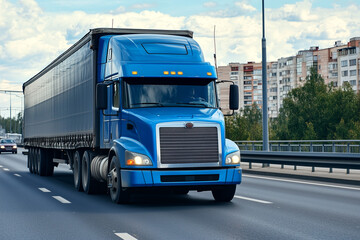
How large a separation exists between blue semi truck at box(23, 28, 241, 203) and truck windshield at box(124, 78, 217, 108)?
0.02 metres

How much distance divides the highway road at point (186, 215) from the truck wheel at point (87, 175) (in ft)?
0.76

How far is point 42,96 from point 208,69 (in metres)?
11.3

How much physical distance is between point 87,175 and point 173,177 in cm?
379

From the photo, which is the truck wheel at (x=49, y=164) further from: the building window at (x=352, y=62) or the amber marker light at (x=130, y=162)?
the building window at (x=352, y=62)

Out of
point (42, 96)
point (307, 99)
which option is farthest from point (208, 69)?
point (307, 99)

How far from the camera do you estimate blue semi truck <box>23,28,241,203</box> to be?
40.5 ft

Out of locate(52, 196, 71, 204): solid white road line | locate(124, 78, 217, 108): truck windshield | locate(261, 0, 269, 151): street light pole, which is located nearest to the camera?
locate(124, 78, 217, 108): truck windshield

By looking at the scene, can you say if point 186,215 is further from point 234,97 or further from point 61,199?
point 61,199

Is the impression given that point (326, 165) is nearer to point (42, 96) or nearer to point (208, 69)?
point (208, 69)

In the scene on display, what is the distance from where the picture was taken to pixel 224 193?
44.3 feet

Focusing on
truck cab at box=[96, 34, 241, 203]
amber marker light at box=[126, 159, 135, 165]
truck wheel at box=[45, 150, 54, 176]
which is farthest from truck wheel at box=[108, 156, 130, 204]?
truck wheel at box=[45, 150, 54, 176]

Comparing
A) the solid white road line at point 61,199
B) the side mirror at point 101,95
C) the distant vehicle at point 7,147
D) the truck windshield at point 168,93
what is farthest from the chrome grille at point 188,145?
the distant vehicle at point 7,147

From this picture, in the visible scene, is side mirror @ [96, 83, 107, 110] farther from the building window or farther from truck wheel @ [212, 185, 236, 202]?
the building window

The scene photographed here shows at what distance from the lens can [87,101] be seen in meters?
15.8
